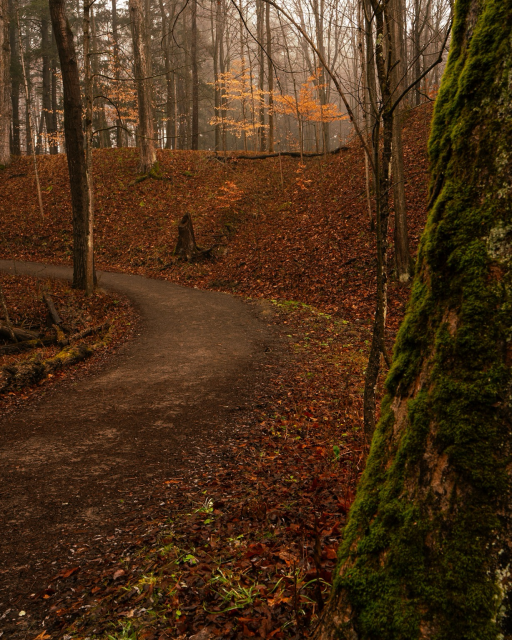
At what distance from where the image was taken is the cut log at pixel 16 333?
31.6 feet

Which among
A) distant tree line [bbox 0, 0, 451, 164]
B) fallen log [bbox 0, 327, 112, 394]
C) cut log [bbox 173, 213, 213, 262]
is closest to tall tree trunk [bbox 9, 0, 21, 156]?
distant tree line [bbox 0, 0, 451, 164]

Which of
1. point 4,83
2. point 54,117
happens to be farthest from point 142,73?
point 54,117

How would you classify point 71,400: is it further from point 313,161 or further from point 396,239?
point 313,161

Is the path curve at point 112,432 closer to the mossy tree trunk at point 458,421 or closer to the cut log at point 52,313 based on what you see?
the cut log at point 52,313

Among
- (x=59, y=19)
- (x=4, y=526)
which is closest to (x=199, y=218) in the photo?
(x=59, y=19)

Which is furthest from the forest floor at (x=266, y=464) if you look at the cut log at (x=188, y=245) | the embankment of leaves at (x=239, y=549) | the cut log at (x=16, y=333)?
the cut log at (x=16, y=333)

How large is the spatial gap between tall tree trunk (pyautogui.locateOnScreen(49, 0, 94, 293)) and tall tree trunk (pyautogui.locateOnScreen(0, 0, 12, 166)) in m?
13.5

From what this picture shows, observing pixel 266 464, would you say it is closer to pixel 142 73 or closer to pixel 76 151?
pixel 76 151

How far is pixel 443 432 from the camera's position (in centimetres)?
138

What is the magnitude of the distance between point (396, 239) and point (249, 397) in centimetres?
700

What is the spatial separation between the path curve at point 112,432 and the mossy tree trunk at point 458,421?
271 cm

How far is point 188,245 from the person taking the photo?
17.4m

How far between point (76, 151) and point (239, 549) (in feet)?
40.7

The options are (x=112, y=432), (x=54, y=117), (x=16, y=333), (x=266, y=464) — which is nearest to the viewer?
(x=266, y=464)
